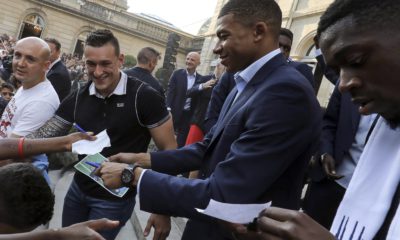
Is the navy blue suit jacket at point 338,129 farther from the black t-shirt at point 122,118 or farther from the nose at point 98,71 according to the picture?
the nose at point 98,71

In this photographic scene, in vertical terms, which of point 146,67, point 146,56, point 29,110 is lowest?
point 29,110

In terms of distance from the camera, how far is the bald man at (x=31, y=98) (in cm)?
317

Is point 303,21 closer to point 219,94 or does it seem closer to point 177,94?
point 177,94

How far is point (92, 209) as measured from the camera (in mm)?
2973

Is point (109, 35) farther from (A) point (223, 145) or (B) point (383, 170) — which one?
(B) point (383, 170)

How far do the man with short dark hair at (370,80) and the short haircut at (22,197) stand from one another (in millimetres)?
1364

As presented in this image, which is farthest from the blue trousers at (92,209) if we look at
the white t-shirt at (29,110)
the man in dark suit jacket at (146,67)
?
the man in dark suit jacket at (146,67)

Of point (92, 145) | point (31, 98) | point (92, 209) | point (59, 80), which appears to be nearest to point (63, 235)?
point (92, 145)

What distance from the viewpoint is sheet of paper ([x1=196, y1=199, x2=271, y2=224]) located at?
161 cm

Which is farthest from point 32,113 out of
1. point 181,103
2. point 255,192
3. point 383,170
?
point 181,103

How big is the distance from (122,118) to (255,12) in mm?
1311

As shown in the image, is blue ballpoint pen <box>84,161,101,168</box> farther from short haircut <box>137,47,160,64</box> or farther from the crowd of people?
short haircut <box>137,47,160,64</box>

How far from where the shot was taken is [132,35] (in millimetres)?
31609

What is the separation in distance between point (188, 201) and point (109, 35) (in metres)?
1.76
